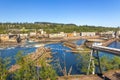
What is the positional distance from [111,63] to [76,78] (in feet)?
74.8

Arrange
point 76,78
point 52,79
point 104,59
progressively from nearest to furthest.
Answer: point 52,79
point 76,78
point 104,59

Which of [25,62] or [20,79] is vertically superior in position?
[25,62]

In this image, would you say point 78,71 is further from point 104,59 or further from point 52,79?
point 52,79

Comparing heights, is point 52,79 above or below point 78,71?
above

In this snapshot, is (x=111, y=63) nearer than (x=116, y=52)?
No

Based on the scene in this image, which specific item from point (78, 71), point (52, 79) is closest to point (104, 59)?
point (78, 71)

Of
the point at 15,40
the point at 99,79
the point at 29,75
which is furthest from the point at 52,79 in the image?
the point at 15,40

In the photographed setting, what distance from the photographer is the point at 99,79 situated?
51406mm

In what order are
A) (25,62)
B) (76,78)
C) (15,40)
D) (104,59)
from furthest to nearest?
(15,40) → (104,59) → (76,78) → (25,62)

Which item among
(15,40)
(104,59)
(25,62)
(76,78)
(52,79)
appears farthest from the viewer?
(15,40)

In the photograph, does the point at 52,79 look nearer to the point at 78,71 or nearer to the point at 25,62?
the point at 25,62

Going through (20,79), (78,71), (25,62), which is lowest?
(78,71)

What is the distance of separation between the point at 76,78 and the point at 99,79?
5533 millimetres

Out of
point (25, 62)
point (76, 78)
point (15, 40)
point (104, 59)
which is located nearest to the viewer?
point (25, 62)
